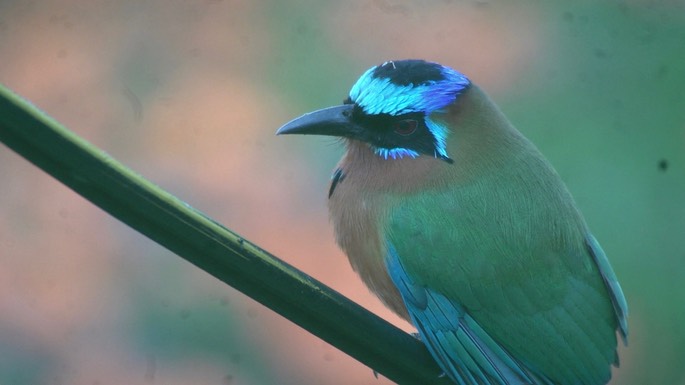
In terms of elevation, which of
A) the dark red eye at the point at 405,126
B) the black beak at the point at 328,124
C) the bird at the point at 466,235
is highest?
the black beak at the point at 328,124

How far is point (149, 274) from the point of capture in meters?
4.79

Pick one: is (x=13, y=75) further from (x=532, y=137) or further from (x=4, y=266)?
(x=532, y=137)

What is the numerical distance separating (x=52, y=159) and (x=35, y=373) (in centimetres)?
324

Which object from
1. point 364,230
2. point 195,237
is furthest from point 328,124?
point 195,237

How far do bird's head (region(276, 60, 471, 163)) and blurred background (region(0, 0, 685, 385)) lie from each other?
5.54ft

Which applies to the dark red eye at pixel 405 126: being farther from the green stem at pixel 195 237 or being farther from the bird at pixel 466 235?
the green stem at pixel 195 237

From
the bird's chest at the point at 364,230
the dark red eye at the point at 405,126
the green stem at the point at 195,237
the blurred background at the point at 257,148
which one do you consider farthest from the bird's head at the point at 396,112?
the blurred background at the point at 257,148

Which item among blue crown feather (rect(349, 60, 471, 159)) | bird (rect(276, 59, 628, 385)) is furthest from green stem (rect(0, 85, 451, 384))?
blue crown feather (rect(349, 60, 471, 159))

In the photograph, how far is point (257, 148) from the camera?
5102mm

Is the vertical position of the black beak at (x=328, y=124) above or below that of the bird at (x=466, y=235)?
above

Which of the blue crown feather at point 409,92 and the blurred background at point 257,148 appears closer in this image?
the blue crown feather at point 409,92

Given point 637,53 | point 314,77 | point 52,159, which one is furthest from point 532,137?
point 52,159

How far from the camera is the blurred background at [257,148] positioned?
15.4 ft

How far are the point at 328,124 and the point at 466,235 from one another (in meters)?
0.48
